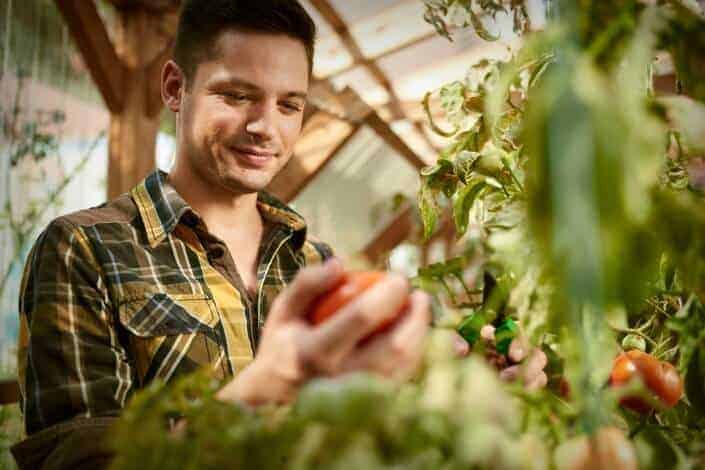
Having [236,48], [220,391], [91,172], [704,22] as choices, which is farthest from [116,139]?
[704,22]

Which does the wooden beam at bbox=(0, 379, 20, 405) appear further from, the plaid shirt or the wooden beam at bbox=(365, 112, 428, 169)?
the wooden beam at bbox=(365, 112, 428, 169)

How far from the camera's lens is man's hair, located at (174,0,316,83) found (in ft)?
3.50

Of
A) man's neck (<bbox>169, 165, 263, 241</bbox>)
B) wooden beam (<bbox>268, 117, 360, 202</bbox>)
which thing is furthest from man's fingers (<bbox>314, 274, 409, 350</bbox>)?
wooden beam (<bbox>268, 117, 360, 202</bbox>)

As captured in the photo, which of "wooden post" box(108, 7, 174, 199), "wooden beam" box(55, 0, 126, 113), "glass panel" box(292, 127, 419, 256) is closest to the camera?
"wooden beam" box(55, 0, 126, 113)

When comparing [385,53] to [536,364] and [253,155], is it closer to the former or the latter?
[253,155]

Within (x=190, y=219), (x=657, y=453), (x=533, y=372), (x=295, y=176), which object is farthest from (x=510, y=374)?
(x=295, y=176)

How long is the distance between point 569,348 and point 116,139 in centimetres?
215

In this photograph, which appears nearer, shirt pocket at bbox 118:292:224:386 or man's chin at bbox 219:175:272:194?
shirt pocket at bbox 118:292:224:386

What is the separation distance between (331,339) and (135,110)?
2130mm

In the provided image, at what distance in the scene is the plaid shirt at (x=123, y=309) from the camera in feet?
2.78

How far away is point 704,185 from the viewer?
69cm

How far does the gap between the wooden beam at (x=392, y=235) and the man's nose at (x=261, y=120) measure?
2586 mm

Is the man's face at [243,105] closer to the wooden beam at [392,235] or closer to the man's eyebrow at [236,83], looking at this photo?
the man's eyebrow at [236,83]

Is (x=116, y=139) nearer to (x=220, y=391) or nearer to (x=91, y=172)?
(x=91, y=172)
